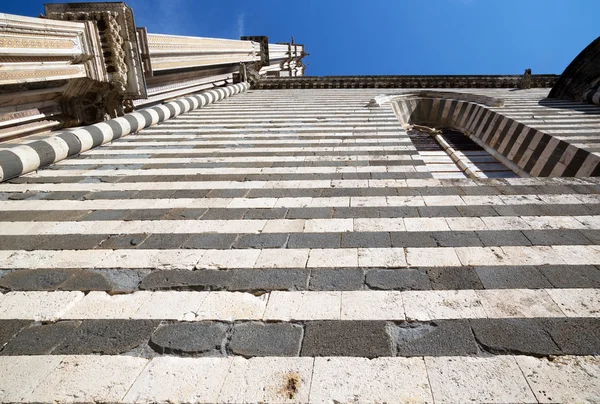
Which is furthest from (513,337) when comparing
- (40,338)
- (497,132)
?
(497,132)

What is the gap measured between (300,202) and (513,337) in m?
2.47

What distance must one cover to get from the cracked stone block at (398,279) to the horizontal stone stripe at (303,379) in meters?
0.64

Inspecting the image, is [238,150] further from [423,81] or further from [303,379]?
[423,81]

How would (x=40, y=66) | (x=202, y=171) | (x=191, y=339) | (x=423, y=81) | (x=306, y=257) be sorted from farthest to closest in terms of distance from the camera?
(x=423, y=81), (x=40, y=66), (x=202, y=171), (x=306, y=257), (x=191, y=339)

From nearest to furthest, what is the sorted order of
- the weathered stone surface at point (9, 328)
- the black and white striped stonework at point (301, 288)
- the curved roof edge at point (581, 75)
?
1. the black and white striped stonework at point (301, 288)
2. the weathered stone surface at point (9, 328)
3. the curved roof edge at point (581, 75)

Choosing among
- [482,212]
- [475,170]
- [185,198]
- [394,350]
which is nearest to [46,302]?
[185,198]

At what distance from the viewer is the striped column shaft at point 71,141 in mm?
4797

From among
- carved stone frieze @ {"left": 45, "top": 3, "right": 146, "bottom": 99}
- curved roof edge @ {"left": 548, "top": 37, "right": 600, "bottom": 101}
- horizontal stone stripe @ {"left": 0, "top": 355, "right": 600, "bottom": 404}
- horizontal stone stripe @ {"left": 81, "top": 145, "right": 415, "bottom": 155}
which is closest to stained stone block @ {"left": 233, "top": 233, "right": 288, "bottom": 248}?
horizontal stone stripe @ {"left": 0, "top": 355, "right": 600, "bottom": 404}

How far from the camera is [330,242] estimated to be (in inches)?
124

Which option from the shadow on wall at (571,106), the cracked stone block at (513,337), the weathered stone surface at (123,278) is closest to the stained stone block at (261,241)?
Result: the weathered stone surface at (123,278)

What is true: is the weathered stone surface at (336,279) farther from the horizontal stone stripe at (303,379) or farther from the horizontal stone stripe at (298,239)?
the horizontal stone stripe at (303,379)

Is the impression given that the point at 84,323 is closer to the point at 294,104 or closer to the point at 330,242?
the point at 330,242

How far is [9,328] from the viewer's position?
2.26 m

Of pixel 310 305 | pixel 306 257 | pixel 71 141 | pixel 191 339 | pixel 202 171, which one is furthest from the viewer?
pixel 71 141
